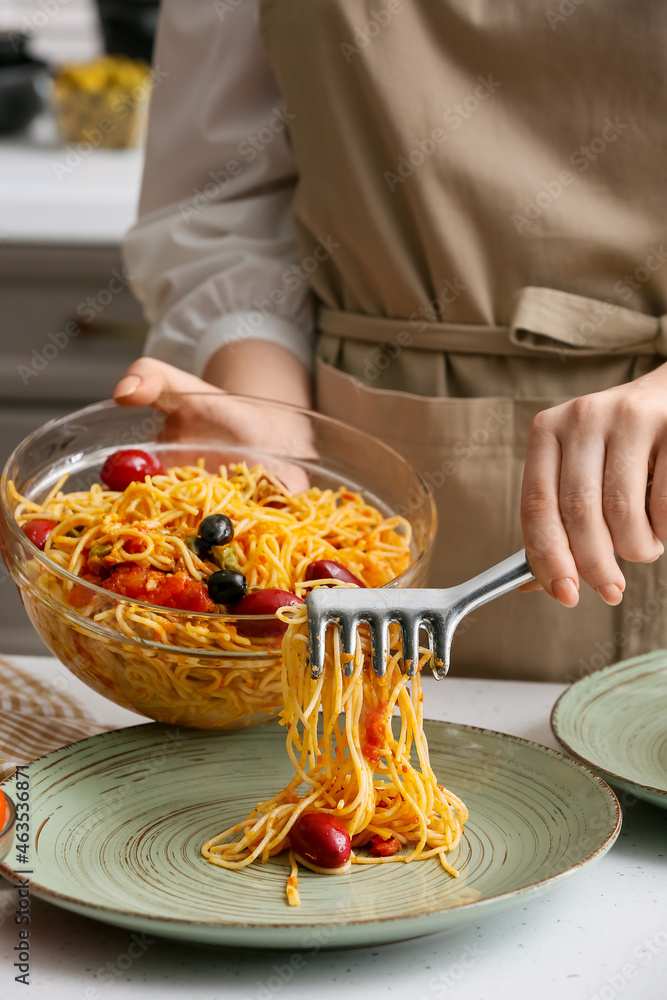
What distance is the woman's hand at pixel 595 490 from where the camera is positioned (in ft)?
2.48

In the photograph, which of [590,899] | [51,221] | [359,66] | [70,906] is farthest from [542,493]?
[51,221]

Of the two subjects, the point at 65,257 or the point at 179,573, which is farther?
the point at 65,257

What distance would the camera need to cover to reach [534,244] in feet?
3.91

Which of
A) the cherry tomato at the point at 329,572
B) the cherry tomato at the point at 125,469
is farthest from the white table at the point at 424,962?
the cherry tomato at the point at 125,469

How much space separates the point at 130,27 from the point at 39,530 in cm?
278

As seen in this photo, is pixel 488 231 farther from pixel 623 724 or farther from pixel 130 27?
pixel 130 27

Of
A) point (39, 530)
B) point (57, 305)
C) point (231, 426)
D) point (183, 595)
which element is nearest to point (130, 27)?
point (57, 305)

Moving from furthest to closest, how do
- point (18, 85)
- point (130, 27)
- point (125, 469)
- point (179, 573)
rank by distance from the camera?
point (130, 27) → point (18, 85) → point (125, 469) → point (179, 573)

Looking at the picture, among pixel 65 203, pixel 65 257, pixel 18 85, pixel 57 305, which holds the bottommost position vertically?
pixel 57 305

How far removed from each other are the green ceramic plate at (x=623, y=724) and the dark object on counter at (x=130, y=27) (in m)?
2.85

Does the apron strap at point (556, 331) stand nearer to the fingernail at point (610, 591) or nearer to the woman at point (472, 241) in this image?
the woman at point (472, 241)

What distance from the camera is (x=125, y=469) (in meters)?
1.01

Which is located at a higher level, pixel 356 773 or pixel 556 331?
pixel 556 331

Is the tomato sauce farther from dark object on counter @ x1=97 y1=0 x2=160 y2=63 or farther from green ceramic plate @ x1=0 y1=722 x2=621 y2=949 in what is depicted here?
dark object on counter @ x1=97 y1=0 x2=160 y2=63
